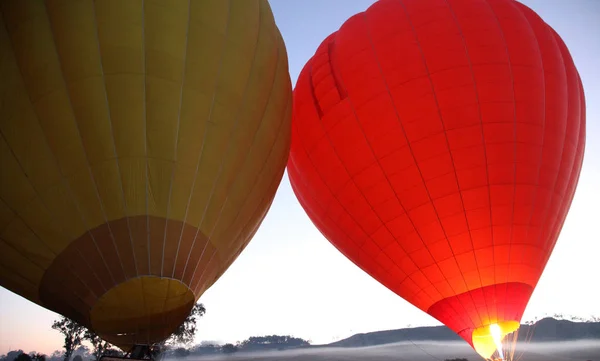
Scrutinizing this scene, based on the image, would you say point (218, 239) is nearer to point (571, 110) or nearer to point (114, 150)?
point (114, 150)

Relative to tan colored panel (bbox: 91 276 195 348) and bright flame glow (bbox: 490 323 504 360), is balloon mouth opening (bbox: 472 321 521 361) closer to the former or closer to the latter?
bright flame glow (bbox: 490 323 504 360)

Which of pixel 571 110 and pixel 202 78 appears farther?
pixel 571 110

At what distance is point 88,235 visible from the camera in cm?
441

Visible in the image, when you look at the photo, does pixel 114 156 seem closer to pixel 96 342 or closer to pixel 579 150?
Result: pixel 579 150

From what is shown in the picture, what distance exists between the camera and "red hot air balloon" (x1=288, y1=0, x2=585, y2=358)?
7.22 metres

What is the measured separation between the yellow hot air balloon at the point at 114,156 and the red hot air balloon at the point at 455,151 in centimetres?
321

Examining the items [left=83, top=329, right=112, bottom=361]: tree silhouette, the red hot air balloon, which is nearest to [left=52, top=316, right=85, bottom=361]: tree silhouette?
[left=83, top=329, right=112, bottom=361]: tree silhouette

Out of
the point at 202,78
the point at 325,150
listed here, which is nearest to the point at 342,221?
the point at 325,150

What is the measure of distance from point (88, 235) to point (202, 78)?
6.99 feet

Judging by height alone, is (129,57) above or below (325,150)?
below

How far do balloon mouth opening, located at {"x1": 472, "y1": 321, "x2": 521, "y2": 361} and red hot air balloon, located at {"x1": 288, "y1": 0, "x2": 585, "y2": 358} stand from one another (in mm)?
22

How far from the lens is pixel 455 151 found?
720cm

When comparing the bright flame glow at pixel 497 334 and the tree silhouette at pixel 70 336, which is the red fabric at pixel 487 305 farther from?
the tree silhouette at pixel 70 336

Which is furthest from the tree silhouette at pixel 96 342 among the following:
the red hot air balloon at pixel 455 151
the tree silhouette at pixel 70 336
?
the red hot air balloon at pixel 455 151
